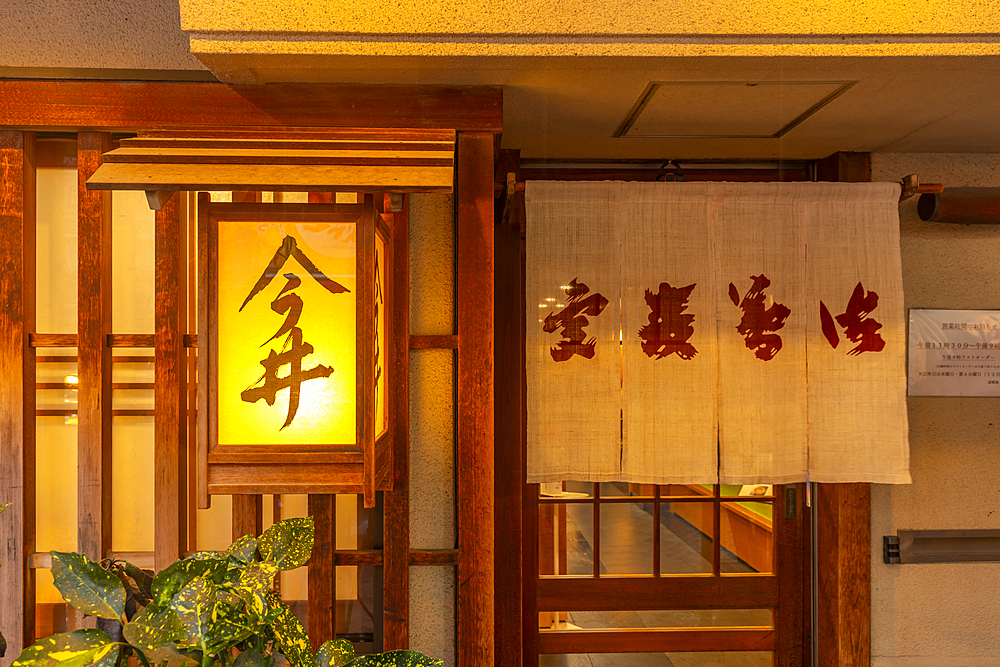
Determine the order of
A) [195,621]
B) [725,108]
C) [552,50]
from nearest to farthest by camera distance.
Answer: [195,621], [552,50], [725,108]

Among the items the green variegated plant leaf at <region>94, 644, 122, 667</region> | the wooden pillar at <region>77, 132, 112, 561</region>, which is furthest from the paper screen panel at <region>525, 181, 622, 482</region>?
the green variegated plant leaf at <region>94, 644, 122, 667</region>

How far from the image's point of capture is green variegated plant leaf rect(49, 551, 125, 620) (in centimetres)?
134

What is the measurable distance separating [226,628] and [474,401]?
4.66ft

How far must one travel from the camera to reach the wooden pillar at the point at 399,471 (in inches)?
102

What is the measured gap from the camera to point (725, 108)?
112 inches

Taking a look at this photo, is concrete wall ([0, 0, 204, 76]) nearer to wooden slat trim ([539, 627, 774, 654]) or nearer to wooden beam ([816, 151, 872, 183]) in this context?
wooden beam ([816, 151, 872, 183])

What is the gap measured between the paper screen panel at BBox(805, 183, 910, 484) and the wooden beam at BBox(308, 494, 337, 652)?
2412 millimetres

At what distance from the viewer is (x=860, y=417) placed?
3.11 meters

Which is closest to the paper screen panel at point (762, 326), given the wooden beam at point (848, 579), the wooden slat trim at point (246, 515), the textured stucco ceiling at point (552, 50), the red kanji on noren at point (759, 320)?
the red kanji on noren at point (759, 320)

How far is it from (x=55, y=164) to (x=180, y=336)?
40.0 inches

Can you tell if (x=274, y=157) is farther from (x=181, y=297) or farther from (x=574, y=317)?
(x=574, y=317)

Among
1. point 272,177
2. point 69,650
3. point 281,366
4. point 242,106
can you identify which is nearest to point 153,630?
point 69,650

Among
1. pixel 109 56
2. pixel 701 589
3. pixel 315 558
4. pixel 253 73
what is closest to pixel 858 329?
pixel 701 589

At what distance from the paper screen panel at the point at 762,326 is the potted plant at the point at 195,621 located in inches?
88.8
